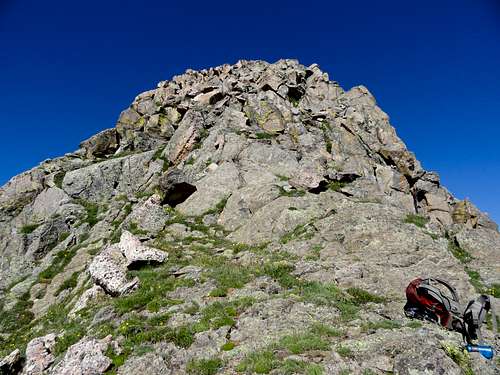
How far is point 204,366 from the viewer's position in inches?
535

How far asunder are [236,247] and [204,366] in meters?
15.8

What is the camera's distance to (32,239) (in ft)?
130

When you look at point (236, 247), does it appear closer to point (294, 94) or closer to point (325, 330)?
point (325, 330)

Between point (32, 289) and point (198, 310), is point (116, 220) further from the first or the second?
point (198, 310)

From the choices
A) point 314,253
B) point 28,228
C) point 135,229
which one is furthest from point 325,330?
point 28,228

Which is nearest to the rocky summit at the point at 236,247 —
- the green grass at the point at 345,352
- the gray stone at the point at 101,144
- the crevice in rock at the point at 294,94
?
the green grass at the point at 345,352

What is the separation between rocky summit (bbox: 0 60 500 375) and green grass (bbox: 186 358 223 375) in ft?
0.19

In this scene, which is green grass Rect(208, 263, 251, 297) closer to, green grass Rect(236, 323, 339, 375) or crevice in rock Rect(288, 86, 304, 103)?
green grass Rect(236, 323, 339, 375)

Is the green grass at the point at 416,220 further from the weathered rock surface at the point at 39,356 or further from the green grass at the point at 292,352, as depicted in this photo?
the weathered rock surface at the point at 39,356

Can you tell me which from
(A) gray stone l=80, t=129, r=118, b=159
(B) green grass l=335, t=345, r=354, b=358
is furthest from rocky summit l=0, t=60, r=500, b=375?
(A) gray stone l=80, t=129, r=118, b=159

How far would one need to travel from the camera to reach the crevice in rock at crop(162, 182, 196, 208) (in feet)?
124

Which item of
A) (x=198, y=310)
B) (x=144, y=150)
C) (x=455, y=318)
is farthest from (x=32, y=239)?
(x=455, y=318)

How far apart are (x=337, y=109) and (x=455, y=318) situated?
173 feet

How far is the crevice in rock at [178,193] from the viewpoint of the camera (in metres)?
37.9
